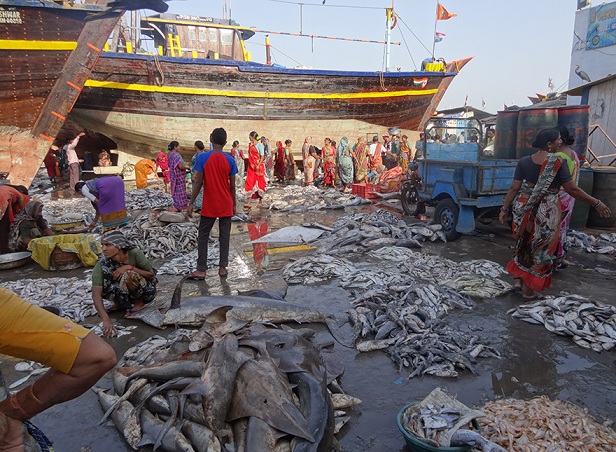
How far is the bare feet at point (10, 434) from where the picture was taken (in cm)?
139

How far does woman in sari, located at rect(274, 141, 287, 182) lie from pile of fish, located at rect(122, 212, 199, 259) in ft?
28.3

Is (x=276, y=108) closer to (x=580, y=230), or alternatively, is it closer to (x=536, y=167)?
(x=580, y=230)

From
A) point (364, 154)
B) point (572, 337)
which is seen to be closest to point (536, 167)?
point (572, 337)

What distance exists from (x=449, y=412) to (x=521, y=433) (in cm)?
45

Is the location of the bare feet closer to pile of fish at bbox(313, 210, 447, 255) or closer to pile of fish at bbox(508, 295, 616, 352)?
pile of fish at bbox(508, 295, 616, 352)

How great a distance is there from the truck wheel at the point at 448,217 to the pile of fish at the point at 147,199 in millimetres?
7007

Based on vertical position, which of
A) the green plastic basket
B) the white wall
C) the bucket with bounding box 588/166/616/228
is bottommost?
the green plastic basket

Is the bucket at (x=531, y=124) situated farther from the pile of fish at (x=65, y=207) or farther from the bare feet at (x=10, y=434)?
the pile of fish at (x=65, y=207)

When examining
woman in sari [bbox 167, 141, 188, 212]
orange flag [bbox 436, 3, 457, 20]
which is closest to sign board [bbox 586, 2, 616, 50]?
orange flag [bbox 436, 3, 457, 20]

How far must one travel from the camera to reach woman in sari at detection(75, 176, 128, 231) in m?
7.09

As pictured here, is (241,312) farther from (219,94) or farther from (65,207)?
(219,94)

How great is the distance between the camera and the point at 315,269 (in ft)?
20.4

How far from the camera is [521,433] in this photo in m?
2.64

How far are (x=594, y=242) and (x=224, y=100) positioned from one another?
13.5m
